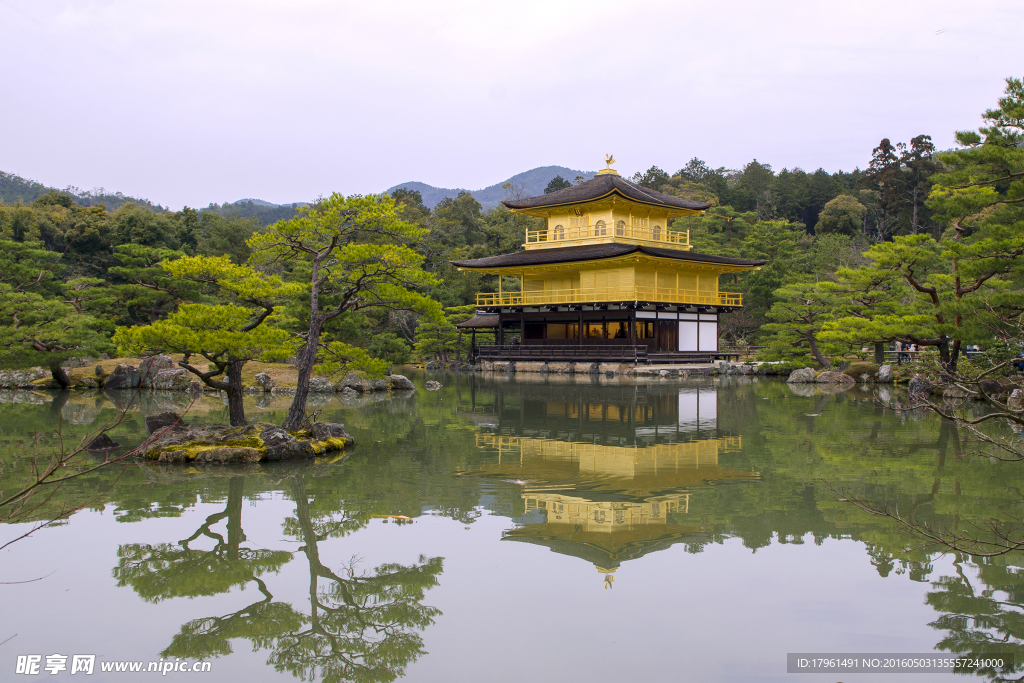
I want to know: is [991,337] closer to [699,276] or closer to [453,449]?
[453,449]

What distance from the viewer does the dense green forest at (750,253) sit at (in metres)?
12.8

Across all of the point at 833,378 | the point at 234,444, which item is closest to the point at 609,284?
the point at 833,378

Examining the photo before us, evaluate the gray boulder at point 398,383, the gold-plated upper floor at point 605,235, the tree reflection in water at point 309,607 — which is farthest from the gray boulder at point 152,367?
the gold-plated upper floor at point 605,235

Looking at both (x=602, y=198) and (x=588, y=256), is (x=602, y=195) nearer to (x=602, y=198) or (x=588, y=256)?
(x=602, y=198)

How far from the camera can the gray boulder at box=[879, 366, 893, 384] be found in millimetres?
23469

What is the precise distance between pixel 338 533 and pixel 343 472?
275 centimetres

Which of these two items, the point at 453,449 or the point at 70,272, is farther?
the point at 70,272

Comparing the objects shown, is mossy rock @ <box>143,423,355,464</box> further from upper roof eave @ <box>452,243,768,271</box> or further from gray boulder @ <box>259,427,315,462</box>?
upper roof eave @ <box>452,243,768,271</box>

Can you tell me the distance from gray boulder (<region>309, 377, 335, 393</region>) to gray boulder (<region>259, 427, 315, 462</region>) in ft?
37.0

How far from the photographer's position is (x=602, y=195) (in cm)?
3259

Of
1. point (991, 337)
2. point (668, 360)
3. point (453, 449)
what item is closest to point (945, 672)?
point (453, 449)

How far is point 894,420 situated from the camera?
14344 millimetres

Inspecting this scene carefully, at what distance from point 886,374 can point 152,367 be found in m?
23.6

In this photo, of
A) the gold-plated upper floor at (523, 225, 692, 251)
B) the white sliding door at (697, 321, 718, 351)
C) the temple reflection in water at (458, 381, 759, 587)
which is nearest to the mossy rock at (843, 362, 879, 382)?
the temple reflection in water at (458, 381, 759, 587)
